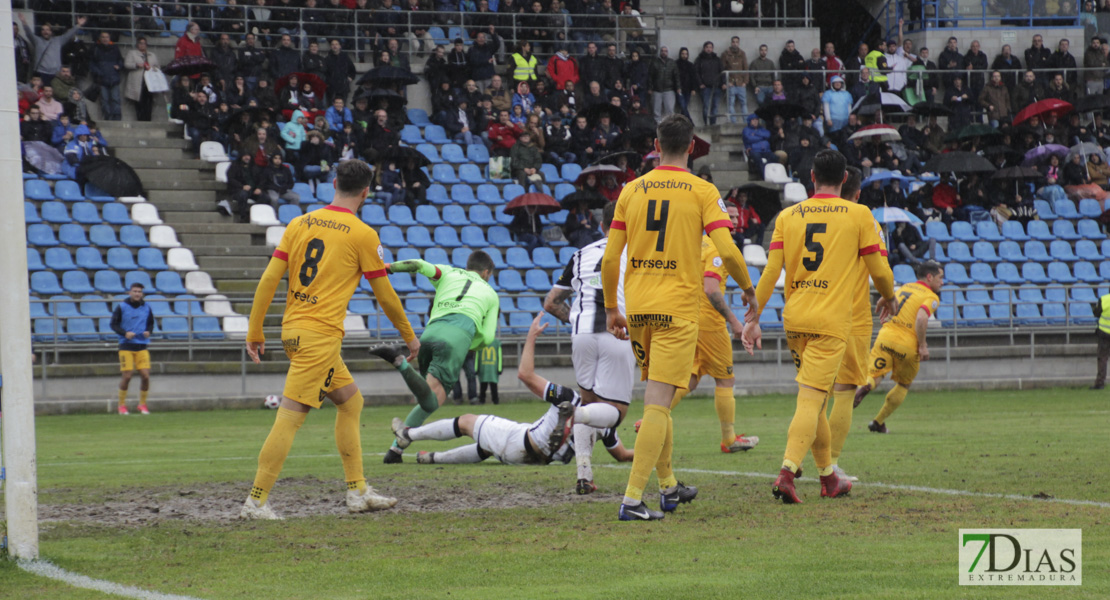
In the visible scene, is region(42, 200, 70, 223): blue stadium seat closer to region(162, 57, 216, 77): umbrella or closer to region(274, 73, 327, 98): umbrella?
region(162, 57, 216, 77): umbrella

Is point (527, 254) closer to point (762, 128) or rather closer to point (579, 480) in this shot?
point (762, 128)

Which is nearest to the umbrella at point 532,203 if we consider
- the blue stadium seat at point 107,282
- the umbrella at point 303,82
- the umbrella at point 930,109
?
the umbrella at point 303,82

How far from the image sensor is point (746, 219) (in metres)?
25.2

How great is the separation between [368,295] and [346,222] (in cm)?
1431

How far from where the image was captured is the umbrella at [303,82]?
25594 millimetres

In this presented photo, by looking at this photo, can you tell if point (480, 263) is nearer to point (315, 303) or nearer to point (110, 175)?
point (315, 303)

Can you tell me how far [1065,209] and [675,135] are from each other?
2312cm

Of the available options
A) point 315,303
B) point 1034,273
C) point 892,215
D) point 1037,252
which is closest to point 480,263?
point 315,303

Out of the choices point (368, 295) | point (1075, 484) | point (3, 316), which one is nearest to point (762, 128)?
point (368, 295)

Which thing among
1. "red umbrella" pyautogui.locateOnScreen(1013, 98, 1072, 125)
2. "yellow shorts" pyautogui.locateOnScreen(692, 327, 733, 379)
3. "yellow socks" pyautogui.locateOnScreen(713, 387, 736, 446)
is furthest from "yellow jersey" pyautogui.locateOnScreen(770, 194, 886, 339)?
"red umbrella" pyautogui.locateOnScreen(1013, 98, 1072, 125)

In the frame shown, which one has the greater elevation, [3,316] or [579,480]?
[3,316]

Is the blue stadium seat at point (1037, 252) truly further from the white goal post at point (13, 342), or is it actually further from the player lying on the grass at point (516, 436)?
the white goal post at point (13, 342)

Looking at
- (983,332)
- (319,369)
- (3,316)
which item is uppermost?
(3,316)

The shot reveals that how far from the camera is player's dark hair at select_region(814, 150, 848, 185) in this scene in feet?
27.2
